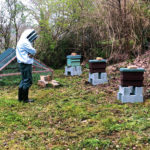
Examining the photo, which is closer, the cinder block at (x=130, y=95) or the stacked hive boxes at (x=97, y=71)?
the cinder block at (x=130, y=95)

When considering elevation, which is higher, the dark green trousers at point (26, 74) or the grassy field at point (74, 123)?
the dark green trousers at point (26, 74)

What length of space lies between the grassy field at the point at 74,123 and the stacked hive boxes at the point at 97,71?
0.94 meters

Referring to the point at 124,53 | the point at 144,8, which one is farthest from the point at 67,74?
the point at 144,8

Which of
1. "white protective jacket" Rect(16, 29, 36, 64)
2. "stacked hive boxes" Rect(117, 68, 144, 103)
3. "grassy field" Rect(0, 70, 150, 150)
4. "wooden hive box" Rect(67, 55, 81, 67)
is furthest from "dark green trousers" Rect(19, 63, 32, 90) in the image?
"wooden hive box" Rect(67, 55, 81, 67)

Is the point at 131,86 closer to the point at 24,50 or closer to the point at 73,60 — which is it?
the point at 24,50

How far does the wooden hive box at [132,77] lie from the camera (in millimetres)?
4584

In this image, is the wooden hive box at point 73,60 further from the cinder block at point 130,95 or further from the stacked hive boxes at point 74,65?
the cinder block at point 130,95

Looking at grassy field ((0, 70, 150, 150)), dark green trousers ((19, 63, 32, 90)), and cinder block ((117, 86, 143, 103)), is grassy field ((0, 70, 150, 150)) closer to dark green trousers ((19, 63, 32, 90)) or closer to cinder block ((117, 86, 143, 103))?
cinder block ((117, 86, 143, 103))

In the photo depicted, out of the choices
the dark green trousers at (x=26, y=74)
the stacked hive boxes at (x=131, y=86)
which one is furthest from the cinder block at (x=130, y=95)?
the dark green trousers at (x=26, y=74)

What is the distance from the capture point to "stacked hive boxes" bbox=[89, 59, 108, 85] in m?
6.57

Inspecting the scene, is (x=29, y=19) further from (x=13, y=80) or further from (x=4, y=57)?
(x=13, y=80)

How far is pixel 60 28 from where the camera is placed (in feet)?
33.7

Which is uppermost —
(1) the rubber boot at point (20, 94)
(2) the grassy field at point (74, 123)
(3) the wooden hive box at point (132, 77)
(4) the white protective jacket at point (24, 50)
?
(4) the white protective jacket at point (24, 50)

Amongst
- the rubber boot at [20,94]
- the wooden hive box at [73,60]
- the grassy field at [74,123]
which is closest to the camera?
the grassy field at [74,123]
